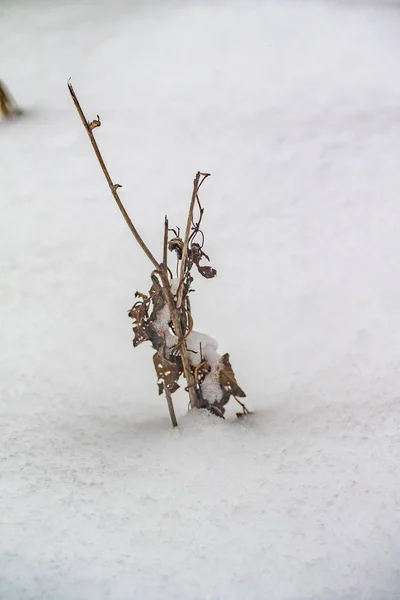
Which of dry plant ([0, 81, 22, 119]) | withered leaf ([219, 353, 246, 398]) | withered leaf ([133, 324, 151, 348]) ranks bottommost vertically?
withered leaf ([219, 353, 246, 398])

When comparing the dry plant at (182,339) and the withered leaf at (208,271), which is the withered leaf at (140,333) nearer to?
the dry plant at (182,339)

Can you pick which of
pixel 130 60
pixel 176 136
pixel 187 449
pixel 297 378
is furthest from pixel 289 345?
pixel 130 60

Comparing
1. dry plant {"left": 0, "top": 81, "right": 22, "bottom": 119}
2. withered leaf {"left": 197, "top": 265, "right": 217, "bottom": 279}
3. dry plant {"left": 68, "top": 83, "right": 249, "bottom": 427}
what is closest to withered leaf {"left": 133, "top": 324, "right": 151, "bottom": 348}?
dry plant {"left": 68, "top": 83, "right": 249, "bottom": 427}

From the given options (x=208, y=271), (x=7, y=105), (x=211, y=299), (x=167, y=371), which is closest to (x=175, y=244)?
(x=208, y=271)

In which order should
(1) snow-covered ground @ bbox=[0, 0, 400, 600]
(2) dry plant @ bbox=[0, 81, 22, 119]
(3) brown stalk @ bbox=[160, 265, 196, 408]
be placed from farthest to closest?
(2) dry plant @ bbox=[0, 81, 22, 119]
(3) brown stalk @ bbox=[160, 265, 196, 408]
(1) snow-covered ground @ bbox=[0, 0, 400, 600]

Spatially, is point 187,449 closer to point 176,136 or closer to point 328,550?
point 328,550

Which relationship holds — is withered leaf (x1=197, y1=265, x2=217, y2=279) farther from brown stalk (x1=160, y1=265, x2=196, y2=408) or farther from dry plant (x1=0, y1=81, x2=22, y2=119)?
dry plant (x1=0, y1=81, x2=22, y2=119)
